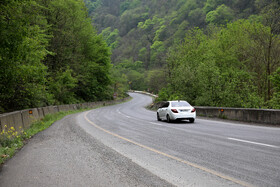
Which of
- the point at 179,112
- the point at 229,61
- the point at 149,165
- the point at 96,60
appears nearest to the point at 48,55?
the point at 96,60

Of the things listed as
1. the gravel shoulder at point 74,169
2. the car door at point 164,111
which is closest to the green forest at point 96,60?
the gravel shoulder at point 74,169

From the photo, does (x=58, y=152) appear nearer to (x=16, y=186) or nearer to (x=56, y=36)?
(x=16, y=186)

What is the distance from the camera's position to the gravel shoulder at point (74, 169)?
5274 mm

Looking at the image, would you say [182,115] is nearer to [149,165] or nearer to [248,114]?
[248,114]

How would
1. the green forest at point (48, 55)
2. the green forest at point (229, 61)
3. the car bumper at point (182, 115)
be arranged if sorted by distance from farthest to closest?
the green forest at point (229, 61)
the car bumper at point (182, 115)
the green forest at point (48, 55)

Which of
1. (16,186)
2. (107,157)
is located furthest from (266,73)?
(16,186)

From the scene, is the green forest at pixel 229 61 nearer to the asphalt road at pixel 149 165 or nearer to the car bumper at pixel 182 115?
the car bumper at pixel 182 115

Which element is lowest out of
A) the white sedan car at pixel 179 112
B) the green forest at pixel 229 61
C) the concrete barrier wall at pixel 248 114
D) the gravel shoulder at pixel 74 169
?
the concrete barrier wall at pixel 248 114

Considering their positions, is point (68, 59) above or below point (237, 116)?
above

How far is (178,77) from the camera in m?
37.7

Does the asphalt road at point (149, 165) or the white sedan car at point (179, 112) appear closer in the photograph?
the asphalt road at point (149, 165)

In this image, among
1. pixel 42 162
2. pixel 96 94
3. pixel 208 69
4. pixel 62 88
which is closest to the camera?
pixel 42 162

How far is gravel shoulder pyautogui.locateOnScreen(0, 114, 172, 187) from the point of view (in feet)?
17.3

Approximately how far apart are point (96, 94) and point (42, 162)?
2158 inches
